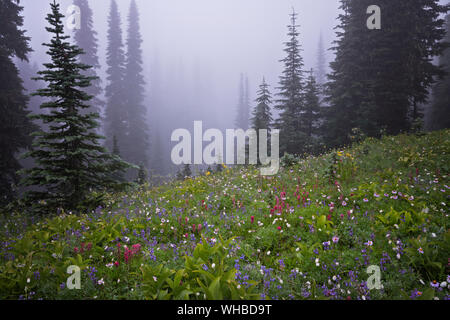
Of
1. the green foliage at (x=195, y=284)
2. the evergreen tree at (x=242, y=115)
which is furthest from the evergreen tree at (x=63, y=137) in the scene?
the evergreen tree at (x=242, y=115)

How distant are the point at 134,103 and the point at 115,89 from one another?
345cm

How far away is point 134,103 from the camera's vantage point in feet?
116

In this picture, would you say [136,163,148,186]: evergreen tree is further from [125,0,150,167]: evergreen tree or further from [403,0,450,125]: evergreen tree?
[403,0,450,125]: evergreen tree

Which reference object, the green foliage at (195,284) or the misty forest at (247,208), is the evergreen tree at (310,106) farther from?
the green foliage at (195,284)

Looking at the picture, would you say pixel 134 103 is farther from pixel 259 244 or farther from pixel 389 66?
pixel 259 244

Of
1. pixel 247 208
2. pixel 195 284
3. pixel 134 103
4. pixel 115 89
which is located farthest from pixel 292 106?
pixel 115 89

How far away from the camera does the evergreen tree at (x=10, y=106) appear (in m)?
11.1

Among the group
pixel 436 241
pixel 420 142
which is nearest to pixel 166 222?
pixel 436 241

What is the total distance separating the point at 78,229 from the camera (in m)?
4.83

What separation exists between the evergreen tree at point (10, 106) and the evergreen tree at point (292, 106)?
58.6ft

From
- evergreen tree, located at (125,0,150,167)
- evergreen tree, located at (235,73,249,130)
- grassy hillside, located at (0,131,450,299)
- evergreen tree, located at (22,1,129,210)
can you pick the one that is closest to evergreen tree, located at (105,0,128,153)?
evergreen tree, located at (125,0,150,167)

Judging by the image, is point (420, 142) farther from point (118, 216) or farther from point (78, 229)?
point (78, 229)

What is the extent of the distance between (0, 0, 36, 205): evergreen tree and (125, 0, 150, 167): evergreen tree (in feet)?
58.4
